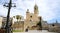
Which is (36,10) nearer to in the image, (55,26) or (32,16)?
(32,16)

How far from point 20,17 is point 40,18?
8146 millimetres

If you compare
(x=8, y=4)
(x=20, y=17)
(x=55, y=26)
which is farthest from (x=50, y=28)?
(x=8, y=4)

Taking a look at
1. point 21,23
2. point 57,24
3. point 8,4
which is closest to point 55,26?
point 57,24

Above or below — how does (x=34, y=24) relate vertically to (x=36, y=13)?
below

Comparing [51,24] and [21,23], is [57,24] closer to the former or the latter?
[51,24]

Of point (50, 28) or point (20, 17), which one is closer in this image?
point (50, 28)

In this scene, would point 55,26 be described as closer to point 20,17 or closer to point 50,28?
point 50,28

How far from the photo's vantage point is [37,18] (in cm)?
6397

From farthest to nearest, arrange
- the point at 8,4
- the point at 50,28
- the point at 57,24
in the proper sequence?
the point at 57,24, the point at 50,28, the point at 8,4

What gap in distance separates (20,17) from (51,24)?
40.3ft

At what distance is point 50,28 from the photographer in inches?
2259

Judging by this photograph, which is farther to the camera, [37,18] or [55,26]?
[37,18]

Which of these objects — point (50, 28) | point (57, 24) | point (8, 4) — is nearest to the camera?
point (8, 4)

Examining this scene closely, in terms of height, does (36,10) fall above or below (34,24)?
above
